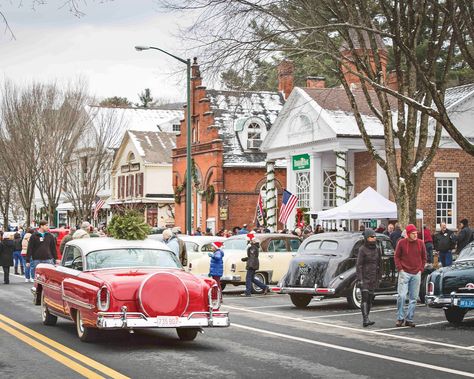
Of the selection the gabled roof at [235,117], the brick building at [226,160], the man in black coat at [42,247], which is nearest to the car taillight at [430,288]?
the man in black coat at [42,247]

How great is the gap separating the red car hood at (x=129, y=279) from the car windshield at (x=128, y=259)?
25 centimetres

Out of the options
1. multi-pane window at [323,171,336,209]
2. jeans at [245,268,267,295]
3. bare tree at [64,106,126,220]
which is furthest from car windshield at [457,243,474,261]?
bare tree at [64,106,126,220]

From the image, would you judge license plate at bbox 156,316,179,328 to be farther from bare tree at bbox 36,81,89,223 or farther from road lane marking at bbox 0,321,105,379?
bare tree at bbox 36,81,89,223

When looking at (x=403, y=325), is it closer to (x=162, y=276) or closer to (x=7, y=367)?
(x=162, y=276)

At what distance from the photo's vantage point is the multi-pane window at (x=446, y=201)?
1491 inches

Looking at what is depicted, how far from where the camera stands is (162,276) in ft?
41.9

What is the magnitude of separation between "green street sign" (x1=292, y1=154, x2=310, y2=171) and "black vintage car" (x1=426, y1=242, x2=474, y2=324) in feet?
80.6

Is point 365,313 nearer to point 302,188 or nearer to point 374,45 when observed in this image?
point 374,45

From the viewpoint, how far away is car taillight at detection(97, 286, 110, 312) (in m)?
12.6

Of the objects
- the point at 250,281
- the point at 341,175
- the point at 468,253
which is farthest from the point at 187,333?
the point at 341,175

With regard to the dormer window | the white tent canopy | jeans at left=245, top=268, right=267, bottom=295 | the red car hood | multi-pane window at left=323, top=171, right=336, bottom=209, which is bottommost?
jeans at left=245, top=268, right=267, bottom=295

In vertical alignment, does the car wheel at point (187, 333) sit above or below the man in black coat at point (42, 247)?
below

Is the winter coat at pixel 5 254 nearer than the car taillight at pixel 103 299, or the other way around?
the car taillight at pixel 103 299

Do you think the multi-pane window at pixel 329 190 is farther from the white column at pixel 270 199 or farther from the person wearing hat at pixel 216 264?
the person wearing hat at pixel 216 264
